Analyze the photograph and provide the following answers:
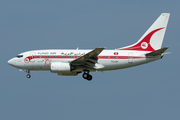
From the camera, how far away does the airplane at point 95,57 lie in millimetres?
46406

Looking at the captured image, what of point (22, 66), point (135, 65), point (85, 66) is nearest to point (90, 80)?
point (85, 66)

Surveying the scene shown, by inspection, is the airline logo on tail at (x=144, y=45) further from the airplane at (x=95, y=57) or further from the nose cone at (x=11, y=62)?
the nose cone at (x=11, y=62)

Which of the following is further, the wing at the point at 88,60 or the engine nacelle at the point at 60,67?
the engine nacelle at the point at 60,67

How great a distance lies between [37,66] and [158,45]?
18.4m

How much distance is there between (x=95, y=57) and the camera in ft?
152

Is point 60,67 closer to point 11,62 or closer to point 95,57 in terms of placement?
point 95,57

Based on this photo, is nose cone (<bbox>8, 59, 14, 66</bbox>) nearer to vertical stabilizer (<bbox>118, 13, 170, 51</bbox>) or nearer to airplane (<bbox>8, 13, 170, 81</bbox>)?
airplane (<bbox>8, 13, 170, 81</bbox>)

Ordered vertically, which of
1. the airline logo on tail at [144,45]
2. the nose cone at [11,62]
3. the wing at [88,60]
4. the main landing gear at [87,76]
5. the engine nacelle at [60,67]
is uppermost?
the airline logo on tail at [144,45]

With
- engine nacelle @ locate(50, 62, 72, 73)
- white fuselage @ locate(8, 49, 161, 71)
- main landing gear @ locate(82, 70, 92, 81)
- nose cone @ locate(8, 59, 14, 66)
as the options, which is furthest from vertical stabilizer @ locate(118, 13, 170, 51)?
nose cone @ locate(8, 59, 14, 66)

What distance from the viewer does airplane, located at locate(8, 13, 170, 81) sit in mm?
46406

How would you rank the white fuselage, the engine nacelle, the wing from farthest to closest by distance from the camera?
the white fuselage < the engine nacelle < the wing

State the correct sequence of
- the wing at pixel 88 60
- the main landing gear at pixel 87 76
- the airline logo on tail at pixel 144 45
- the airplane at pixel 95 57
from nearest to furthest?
the wing at pixel 88 60 < the airplane at pixel 95 57 < the main landing gear at pixel 87 76 < the airline logo on tail at pixel 144 45

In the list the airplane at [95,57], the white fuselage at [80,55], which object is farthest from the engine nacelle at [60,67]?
the white fuselage at [80,55]

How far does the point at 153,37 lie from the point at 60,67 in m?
14.9
